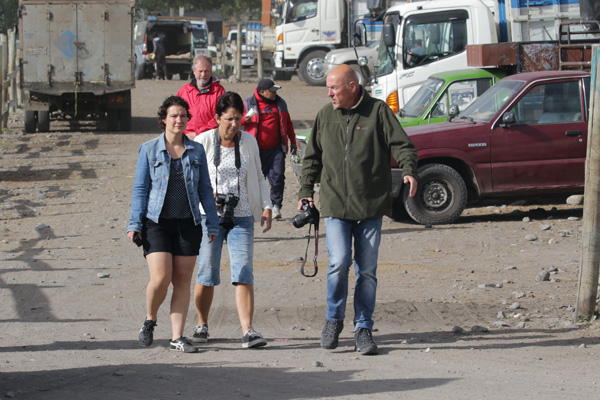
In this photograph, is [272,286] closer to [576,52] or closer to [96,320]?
[96,320]

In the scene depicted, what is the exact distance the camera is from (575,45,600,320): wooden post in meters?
7.05

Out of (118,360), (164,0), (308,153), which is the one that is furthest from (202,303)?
(164,0)

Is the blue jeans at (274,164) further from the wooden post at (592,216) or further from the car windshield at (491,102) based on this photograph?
the wooden post at (592,216)

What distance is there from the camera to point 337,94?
6.27 m

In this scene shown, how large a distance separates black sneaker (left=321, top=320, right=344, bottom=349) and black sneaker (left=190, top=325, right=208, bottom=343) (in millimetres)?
833

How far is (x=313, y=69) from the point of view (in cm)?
3444

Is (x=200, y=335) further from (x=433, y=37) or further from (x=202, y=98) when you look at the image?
(x=433, y=37)

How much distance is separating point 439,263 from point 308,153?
3.56 m

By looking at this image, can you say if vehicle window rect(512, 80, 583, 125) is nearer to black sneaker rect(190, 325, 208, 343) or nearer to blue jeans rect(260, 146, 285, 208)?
blue jeans rect(260, 146, 285, 208)

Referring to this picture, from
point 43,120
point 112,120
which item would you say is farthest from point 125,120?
point 43,120

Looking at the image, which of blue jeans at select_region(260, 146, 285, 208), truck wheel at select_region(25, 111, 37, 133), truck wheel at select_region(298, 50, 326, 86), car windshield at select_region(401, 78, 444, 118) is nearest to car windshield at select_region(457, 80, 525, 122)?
car windshield at select_region(401, 78, 444, 118)

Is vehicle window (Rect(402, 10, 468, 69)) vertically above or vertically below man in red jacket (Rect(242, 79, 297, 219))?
above

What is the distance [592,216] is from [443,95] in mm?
6636

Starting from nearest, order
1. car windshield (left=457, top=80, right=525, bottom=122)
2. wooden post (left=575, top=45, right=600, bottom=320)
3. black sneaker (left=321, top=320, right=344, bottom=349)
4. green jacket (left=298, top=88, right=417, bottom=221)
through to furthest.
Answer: green jacket (left=298, top=88, right=417, bottom=221)
black sneaker (left=321, top=320, right=344, bottom=349)
wooden post (left=575, top=45, right=600, bottom=320)
car windshield (left=457, top=80, right=525, bottom=122)
